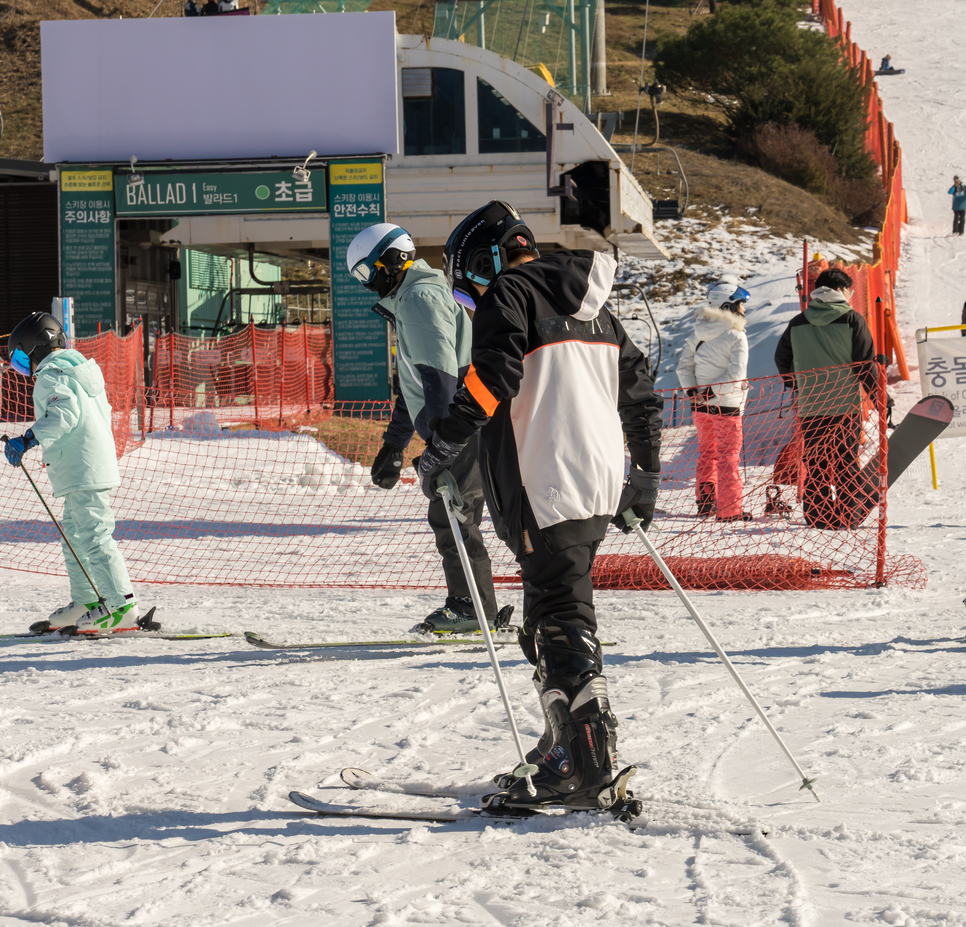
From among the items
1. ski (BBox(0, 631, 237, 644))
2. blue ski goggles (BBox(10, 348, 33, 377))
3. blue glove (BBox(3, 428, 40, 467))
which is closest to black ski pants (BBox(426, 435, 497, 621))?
ski (BBox(0, 631, 237, 644))

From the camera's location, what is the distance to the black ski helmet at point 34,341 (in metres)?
5.58

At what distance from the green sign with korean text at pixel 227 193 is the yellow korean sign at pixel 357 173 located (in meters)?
0.18

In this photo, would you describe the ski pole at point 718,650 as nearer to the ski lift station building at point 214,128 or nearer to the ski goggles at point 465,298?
the ski goggles at point 465,298

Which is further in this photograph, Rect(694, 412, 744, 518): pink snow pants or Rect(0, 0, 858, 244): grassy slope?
Rect(0, 0, 858, 244): grassy slope

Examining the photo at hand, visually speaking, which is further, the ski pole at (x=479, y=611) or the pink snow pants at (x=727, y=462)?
the pink snow pants at (x=727, y=462)

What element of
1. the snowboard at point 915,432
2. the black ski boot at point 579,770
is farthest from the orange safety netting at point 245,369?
the black ski boot at point 579,770

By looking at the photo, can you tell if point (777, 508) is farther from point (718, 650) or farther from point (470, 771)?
point (470, 771)

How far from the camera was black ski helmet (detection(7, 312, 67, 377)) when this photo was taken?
558 cm

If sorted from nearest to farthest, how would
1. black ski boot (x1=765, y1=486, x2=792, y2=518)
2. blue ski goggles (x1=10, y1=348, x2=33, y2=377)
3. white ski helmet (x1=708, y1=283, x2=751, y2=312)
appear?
1. blue ski goggles (x1=10, y1=348, x2=33, y2=377)
2. black ski boot (x1=765, y1=486, x2=792, y2=518)
3. white ski helmet (x1=708, y1=283, x2=751, y2=312)

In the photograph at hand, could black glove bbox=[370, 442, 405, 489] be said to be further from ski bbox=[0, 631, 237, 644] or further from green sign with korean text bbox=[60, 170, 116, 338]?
green sign with korean text bbox=[60, 170, 116, 338]

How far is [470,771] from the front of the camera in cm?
338

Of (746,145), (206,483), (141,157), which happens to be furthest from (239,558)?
(746,145)

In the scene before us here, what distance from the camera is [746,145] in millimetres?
39281

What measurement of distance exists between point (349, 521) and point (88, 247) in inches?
286
